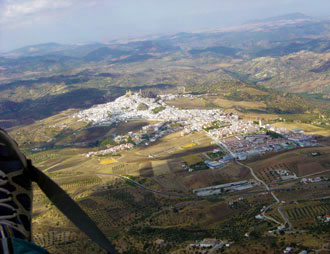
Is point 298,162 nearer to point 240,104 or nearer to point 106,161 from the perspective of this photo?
point 106,161

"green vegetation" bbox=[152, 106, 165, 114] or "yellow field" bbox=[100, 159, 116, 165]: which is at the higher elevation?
"green vegetation" bbox=[152, 106, 165, 114]

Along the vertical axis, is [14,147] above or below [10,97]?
above

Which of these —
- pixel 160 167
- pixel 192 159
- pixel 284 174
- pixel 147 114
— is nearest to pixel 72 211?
pixel 284 174

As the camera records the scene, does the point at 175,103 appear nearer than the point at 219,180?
No

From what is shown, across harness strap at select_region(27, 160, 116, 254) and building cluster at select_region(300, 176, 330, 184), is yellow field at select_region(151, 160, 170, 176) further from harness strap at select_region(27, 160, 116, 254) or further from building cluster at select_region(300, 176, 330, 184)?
harness strap at select_region(27, 160, 116, 254)

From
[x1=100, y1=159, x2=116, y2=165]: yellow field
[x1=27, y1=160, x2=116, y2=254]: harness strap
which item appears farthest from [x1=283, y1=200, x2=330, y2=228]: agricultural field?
[x1=100, y1=159, x2=116, y2=165]: yellow field

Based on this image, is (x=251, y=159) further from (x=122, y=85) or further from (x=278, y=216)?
(x=122, y=85)

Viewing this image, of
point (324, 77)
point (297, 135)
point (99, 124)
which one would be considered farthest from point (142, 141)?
point (324, 77)

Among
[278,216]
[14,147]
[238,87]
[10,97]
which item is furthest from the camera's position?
[10,97]

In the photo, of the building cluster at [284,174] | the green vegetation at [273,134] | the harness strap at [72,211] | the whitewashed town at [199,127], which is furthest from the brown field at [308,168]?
the harness strap at [72,211]
